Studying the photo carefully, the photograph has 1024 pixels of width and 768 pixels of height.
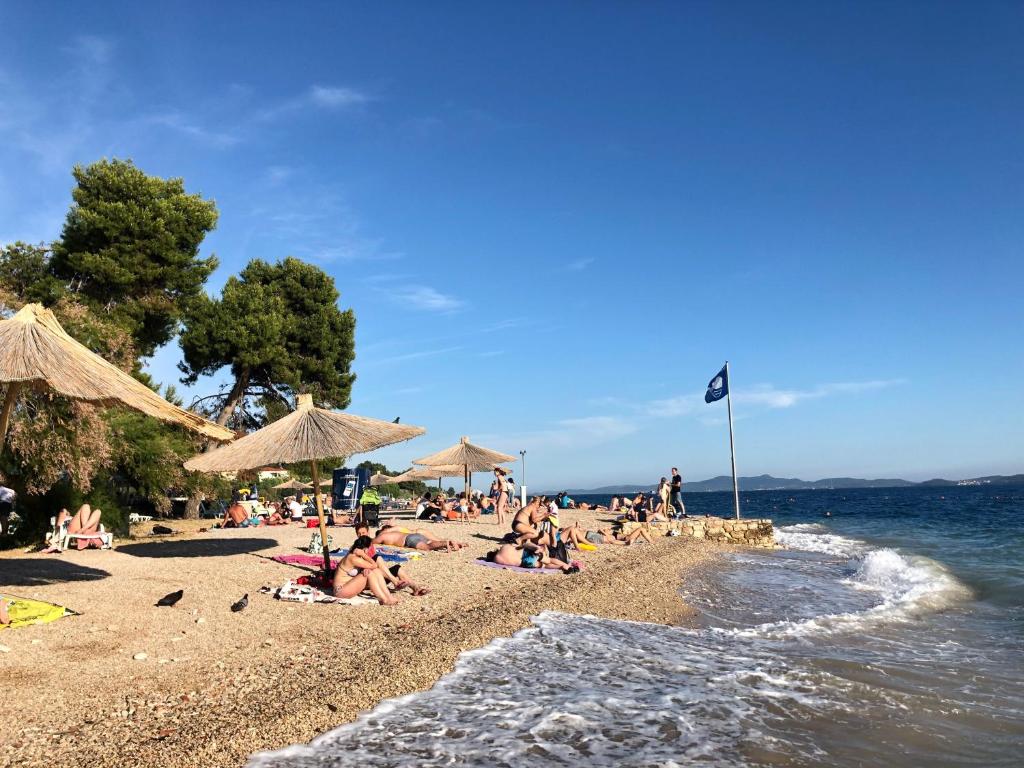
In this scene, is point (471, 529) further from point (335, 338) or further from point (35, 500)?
point (335, 338)

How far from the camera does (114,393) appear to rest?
5570mm

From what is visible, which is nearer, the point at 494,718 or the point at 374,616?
the point at 494,718

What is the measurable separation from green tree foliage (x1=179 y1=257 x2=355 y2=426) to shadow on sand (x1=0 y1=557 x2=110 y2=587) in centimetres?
1528

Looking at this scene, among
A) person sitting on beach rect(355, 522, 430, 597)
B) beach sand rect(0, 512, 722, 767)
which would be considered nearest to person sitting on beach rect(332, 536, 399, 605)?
person sitting on beach rect(355, 522, 430, 597)

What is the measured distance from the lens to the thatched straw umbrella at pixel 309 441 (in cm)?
856

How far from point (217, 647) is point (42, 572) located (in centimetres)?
471

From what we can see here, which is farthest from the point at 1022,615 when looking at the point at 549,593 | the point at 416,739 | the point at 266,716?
the point at 266,716

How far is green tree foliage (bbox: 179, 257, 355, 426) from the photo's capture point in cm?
2398

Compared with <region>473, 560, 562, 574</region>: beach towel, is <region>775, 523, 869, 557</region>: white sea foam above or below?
below

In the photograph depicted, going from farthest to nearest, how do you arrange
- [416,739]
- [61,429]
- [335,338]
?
1. [335,338]
2. [61,429]
3. [416,739]

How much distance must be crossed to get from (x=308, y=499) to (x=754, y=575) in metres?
17.8

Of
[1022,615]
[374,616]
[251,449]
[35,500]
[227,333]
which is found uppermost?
[227,333]

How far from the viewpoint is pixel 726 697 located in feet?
16.4

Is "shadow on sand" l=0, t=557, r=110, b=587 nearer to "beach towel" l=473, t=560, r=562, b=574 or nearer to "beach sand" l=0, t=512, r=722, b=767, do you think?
"beach sand" l=0, t=512, r=722, b=767
